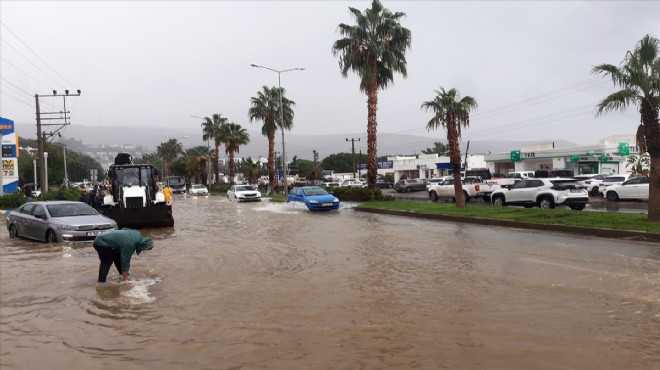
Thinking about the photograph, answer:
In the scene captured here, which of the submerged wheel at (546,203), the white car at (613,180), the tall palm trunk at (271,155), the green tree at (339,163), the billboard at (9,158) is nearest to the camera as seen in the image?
the submerged wheel at (546,203)

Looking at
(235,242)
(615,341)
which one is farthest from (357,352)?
(235,242)

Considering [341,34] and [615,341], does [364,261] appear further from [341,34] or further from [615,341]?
[341,34]

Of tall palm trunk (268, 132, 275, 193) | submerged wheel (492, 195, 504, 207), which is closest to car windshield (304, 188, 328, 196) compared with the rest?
submerged wheel (492, 195, 504, 207)

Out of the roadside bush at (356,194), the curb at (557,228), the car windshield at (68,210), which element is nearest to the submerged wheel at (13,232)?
the car windshield at (68,210)

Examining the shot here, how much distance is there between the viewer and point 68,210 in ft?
53.2

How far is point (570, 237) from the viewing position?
1511cm

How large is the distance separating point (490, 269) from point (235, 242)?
311 inches

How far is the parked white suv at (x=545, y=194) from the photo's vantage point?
23156 mm

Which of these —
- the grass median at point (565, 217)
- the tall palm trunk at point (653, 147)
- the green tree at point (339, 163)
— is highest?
the green tree at point (339, 163)

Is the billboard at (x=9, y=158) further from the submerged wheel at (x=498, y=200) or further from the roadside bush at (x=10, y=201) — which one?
the submerged wheel at (x=498, y=200)

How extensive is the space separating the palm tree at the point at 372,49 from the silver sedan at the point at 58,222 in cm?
2014

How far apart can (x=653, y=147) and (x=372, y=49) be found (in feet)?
64.6

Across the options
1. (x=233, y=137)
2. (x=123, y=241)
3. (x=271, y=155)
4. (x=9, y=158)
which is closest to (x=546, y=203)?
(x=123, y=241)

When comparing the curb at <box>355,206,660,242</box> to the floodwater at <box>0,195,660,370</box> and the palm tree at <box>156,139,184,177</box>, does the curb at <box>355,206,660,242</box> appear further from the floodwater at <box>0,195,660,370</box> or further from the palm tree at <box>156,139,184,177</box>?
the palm tree at <box>156,139,184,177</box>
